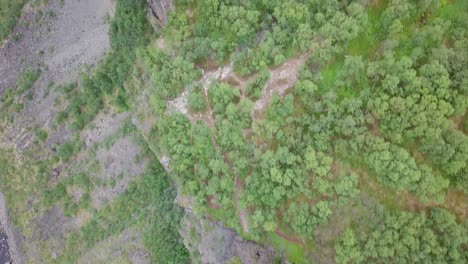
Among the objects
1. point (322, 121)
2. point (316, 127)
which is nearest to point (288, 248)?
point (316, 127)

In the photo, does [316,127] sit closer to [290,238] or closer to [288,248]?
[290,238]

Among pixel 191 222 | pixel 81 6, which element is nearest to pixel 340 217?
pixel 191 222

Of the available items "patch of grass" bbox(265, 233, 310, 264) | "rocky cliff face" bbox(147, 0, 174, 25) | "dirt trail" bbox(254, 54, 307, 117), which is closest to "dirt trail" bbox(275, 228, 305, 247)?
"patch of grass" bbox(265, 233, 310, 264)

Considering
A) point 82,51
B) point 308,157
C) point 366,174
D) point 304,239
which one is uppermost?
point 82,51

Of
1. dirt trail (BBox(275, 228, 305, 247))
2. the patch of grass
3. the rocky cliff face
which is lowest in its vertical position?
the patch of grass

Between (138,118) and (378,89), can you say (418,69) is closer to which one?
(378,89)

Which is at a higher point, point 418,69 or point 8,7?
point 8,7

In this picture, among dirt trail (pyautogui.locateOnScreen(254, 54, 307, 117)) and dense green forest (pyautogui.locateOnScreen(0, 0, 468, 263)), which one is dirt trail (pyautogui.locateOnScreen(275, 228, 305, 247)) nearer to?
dense green forest (pyautogui.locateOnScreen(0, 0, 468, 263))
